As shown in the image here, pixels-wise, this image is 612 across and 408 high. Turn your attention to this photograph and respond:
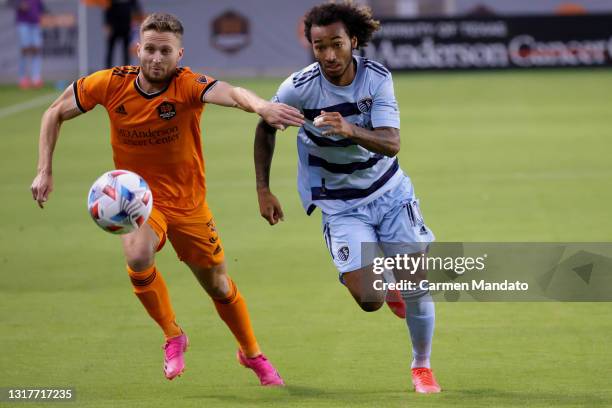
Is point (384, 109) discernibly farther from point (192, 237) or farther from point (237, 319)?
point (237, 319)

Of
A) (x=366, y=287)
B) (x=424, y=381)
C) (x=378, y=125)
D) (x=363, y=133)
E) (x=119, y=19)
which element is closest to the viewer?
(x=363, y=133)

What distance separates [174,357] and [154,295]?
1.28ft

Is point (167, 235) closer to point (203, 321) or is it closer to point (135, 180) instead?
point (135, 180)

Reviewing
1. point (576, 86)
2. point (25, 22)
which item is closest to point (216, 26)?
point (25, 22)

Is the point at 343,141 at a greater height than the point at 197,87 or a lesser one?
lesser

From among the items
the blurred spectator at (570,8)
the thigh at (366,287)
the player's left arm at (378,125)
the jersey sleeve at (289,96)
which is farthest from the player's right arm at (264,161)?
the blurred spectator at (570,8)

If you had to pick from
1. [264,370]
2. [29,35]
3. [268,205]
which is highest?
[268,205]

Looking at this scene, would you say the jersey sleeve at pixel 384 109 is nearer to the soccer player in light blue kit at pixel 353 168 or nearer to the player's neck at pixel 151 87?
the soccer player in light blue kit at pixel 353 168

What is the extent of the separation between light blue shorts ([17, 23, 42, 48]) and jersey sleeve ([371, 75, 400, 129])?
71.1 ft

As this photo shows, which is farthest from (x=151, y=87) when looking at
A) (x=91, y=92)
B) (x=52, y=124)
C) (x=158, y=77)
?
(x=52, y=124)

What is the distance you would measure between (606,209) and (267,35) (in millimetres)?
18250

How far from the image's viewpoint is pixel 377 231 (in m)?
7.12

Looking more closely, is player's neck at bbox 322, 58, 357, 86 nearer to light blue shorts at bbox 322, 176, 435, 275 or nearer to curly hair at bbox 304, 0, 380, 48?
curly hair at bbox 304, 0, 380, 48

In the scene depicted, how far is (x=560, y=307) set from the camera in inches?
351
